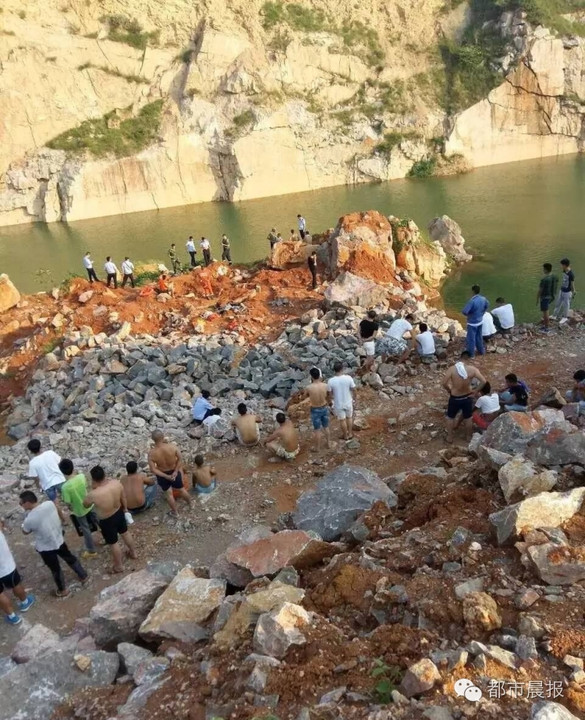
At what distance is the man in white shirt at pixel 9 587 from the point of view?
607 centimetres

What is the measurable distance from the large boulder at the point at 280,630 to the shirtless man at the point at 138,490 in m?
3.81

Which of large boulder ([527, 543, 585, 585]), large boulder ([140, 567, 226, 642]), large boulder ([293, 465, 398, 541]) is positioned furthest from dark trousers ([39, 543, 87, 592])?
large boulder ([527, 543, 585, 585])

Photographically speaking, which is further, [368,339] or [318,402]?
[368,339]

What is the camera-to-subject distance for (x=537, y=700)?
322cm

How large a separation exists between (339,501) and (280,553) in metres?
1.30

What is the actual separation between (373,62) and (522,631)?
173ft

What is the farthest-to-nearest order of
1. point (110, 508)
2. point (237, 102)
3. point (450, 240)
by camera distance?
1. point (237, 102)
2. point (450, 240)
3. point (110, 508)

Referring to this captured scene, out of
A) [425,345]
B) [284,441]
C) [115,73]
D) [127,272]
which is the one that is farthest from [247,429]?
[115,73]

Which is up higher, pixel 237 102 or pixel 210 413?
pixel 237 102

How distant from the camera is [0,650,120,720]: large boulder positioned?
448 cm

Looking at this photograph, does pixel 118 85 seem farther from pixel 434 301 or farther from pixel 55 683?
pixel 55 683

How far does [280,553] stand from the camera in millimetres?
5500

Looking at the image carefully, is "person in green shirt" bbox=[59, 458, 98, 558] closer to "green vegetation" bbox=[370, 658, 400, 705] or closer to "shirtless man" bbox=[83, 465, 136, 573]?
"shirtless man" bbox=[83, 465, 136, 573]

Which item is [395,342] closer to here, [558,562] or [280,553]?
[280,553]
